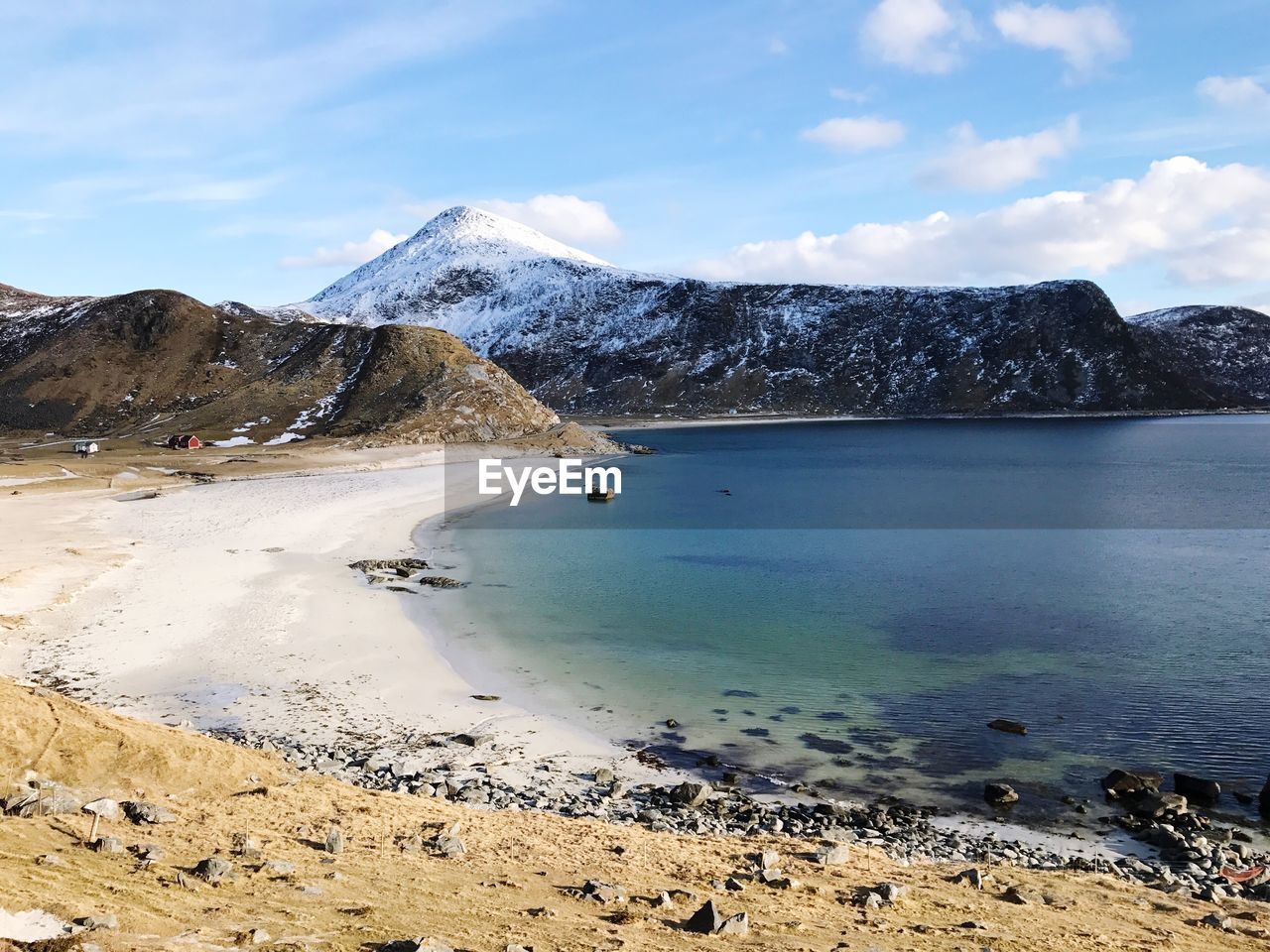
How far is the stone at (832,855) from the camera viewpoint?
46.7 feet

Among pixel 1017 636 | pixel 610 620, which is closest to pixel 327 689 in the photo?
pixel 610 620

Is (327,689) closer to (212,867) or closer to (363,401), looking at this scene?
(212,867)

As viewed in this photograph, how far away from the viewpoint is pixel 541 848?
46.1 ft

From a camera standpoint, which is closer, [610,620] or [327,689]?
[327,689]

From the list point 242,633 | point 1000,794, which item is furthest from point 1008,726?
point 242,633

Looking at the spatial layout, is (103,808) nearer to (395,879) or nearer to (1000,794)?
(395,879)

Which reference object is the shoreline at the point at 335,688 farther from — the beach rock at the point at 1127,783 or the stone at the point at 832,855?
the beach rock at the point at 1127,783

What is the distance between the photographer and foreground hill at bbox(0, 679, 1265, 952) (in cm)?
1004

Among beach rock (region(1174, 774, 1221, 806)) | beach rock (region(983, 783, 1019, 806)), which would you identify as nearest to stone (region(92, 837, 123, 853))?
beach rock (region(983, 783, 1019, 806))

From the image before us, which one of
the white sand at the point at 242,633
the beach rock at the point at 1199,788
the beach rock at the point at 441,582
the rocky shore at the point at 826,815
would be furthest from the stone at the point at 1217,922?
the beach rock at the point at 441,582

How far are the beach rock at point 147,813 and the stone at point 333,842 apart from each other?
7.80 ft

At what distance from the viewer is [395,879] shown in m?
12.0

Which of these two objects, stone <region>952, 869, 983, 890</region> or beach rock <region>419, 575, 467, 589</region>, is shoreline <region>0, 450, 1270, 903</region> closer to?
stone <region>952, 869, 983, 890</region>

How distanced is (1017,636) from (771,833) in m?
19.2
